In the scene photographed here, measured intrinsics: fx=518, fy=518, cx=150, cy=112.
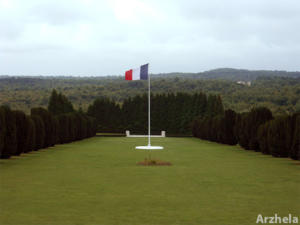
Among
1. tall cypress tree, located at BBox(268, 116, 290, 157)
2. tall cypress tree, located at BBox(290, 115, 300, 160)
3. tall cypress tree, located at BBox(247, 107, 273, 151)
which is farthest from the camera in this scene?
tall cypress tree, located at BBox(247, 107, 273, 151)

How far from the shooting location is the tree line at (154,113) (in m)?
89.9

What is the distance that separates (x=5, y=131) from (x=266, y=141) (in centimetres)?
1315

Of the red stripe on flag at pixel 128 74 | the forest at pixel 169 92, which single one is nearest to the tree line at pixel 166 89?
the forest at pixel 169 92

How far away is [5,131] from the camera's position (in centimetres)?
2262

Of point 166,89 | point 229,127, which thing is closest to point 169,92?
point 166,89

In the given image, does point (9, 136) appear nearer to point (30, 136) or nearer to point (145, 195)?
point (30, 136)

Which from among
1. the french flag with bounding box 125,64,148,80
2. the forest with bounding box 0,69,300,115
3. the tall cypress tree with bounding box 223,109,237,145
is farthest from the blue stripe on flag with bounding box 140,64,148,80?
the forest with bounding box 0,69,300,115

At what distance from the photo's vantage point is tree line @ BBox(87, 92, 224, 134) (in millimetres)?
89875

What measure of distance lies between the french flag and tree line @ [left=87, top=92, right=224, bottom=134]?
59.2m

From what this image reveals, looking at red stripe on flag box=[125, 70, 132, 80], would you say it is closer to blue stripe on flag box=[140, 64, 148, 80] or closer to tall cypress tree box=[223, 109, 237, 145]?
blue stripe on flag box=[140, 64, 148, 80]

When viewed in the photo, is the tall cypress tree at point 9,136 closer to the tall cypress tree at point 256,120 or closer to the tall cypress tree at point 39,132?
the tall cypress tree at point 39,132

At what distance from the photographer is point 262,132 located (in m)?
27.6

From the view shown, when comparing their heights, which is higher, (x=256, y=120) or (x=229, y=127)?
(x=256, y=120)

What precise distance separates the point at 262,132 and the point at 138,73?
24.4 feet
